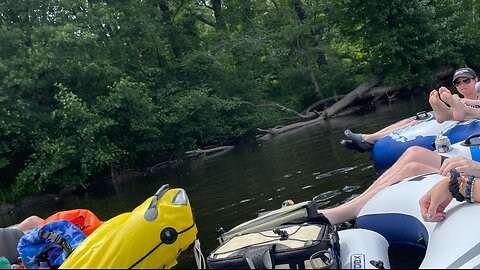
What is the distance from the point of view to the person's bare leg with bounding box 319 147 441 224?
12.2 ft

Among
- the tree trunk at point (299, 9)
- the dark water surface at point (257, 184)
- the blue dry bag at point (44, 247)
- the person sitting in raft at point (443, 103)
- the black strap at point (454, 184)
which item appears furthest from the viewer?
the tree trunk at point (299, 9)

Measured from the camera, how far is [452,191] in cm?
253

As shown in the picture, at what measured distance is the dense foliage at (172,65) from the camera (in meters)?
12.8

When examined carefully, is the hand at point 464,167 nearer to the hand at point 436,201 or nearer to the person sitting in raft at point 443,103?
the hand at point 436,201

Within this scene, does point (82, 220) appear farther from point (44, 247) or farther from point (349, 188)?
point (349, 188)

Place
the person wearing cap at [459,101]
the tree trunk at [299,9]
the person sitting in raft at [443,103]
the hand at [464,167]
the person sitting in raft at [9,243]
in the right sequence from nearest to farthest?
the hand at [464,167]
the person sitting in raft at [9,243]
the person wearing cap at [459,101]
the person sitting in raft at [443,103]
the tree trunk at [299,9]

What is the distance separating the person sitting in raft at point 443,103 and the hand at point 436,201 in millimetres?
1808

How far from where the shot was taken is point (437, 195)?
101 inches

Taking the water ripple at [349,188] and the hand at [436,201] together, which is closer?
the hand at [436,201]

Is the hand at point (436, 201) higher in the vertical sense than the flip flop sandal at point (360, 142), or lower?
higher

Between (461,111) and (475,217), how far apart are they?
226 cm

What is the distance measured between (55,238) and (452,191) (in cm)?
257


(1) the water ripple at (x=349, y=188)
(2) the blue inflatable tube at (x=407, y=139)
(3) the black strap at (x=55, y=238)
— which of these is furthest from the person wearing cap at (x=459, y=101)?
(3) the black strap at (x=55, y=238)

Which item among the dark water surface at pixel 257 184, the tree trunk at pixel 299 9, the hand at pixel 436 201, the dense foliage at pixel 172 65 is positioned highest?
the tree trunk at pixel 299 9
